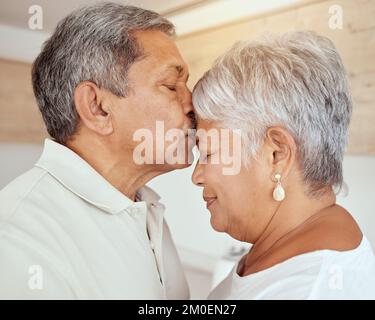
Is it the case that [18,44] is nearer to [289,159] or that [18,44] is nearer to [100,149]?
[100,149]

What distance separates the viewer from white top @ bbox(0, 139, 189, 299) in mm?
711

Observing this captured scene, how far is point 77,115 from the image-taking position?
878 mm

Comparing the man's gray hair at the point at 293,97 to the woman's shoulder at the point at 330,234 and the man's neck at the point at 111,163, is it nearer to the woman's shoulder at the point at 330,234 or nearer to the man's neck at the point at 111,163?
the woman's shoulder at the point at 330,234

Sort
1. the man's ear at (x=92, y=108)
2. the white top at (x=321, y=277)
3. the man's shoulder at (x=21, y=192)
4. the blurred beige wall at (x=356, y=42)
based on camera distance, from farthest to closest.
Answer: the blurred beige wall at (x=356, y=42) < the man's ear at (x=92, y=108) < the man's shoulder at (x=21, y=192) < the white top at (x=321, y=277)

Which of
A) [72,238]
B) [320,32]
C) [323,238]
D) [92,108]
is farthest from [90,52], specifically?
[320,32]

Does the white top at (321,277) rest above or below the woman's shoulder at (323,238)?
below

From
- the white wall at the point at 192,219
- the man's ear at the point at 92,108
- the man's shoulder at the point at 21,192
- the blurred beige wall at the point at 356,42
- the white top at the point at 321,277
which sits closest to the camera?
the white top at the point at 321,277

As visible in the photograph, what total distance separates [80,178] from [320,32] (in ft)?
3.27

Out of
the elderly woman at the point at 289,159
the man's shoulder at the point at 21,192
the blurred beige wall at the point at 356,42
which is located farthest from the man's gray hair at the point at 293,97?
the blurred beige wall at the point at 356,42

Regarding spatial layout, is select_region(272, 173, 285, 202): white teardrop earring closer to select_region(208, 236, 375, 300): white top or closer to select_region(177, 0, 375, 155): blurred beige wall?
select_region(208, 236, 375, 300): white top

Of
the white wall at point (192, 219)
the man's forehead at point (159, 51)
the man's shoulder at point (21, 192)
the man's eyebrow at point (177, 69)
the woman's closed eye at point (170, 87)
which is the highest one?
the man's forehead at point (159, 51)

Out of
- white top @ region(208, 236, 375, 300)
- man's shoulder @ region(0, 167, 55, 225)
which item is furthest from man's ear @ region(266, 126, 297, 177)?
man's shoulder @ region(0, 167, 55, 225)

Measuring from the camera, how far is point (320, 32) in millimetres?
1452

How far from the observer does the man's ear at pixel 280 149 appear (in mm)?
723
